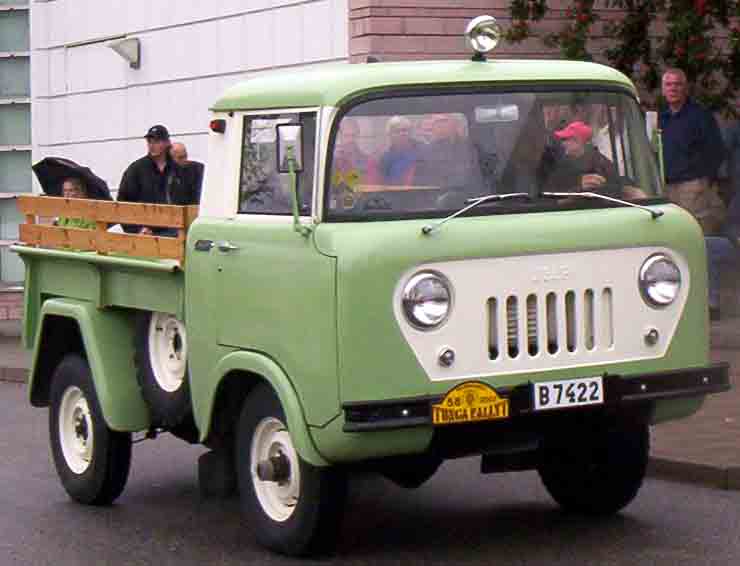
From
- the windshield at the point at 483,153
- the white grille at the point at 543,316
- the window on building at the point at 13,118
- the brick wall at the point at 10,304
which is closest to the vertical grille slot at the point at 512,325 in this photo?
the white grille at the point at 543,316

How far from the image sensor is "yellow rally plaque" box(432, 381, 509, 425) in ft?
26.3

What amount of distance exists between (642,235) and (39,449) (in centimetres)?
534

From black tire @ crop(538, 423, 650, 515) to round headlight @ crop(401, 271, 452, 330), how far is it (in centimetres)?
110

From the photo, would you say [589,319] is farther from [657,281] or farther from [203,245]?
[203,245]

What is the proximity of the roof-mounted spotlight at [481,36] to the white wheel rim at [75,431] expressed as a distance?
2892mm

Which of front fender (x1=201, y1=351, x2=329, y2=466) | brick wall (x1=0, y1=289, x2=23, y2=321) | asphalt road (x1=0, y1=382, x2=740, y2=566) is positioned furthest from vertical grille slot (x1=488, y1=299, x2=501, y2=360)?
brick wall (x1=0, y1=289, x2=23, y2=321)

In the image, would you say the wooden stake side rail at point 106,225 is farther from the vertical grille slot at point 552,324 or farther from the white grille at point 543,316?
the vertical grille slot at point 552,324

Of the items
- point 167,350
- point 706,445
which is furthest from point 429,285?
point 706,445

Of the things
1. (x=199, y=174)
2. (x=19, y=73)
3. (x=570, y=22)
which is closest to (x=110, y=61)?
(x=19, y=73)

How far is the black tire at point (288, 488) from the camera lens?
8.32 meters

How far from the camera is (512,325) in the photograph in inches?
324

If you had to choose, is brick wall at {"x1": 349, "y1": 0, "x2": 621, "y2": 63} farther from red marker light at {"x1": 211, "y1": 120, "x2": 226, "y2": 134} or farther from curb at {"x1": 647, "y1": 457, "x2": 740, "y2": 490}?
red marker light at {"x1": 211, "y1": 120, "x2": 226, "y2": 134}

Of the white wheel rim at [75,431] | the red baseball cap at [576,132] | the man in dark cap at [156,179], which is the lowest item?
the white wheel rim at [75,431]

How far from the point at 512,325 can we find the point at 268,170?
1321 millimetres
